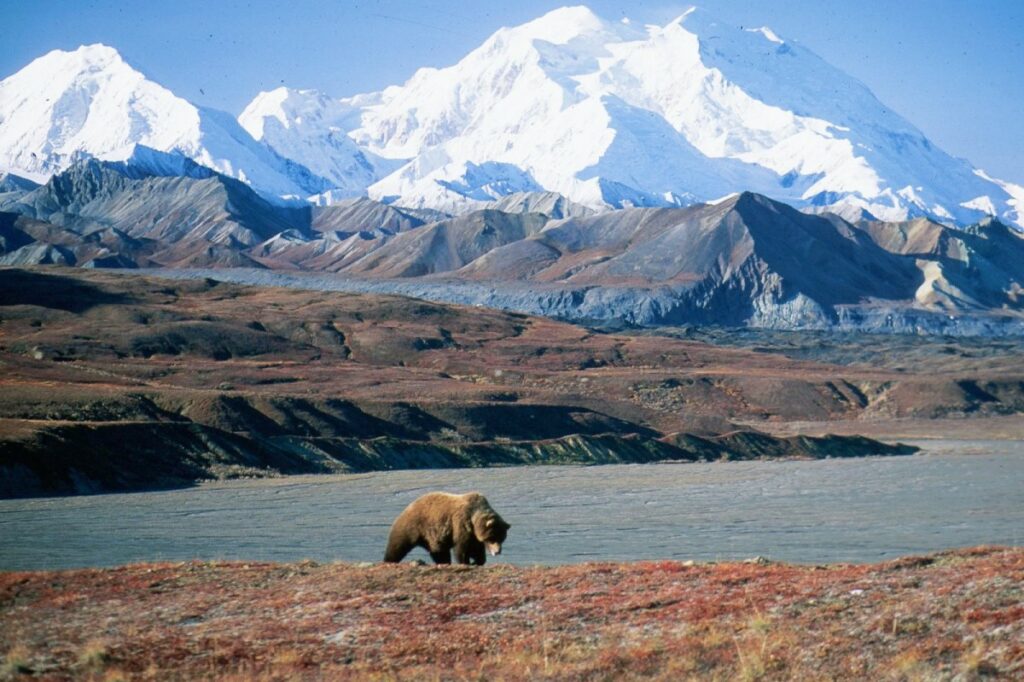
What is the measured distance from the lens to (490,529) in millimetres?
20453

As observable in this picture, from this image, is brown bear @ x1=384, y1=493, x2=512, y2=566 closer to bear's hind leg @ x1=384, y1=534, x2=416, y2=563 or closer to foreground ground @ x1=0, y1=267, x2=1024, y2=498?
bear's hind leg @ x1=384, y1=534, x2=416, y2=563

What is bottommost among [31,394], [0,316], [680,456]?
[680,456]

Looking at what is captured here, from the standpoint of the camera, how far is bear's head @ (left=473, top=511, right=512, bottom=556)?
803 inches

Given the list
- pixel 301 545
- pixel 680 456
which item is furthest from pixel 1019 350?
pixel 301 545

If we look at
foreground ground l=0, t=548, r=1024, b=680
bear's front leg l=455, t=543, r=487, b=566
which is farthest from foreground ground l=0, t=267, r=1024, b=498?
foreground ground l=0, t=548, r=1024, b=680

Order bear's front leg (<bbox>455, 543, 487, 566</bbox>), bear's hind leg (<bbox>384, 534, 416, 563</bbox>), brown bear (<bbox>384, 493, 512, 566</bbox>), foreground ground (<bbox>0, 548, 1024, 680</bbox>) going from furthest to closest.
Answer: bear's hind leg (<bbox>384, 534, 416, 563</bbox>) → bear's front leg (<bbox>455, 543, 487, 566</bbox>) → brown bear (<bbox>384, 493, 512, 566</bbox>) → foreground ground (<bbox>0, 548, 1024, 680</bbox>)

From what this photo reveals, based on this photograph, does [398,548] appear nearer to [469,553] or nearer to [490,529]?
[469,553]

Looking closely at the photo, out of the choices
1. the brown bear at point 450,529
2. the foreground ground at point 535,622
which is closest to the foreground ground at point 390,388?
the brown bear at point 450,529

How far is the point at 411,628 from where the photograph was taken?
16453 millimetres

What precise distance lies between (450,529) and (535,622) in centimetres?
490

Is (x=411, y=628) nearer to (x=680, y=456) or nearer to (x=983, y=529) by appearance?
(x=983, y=529)

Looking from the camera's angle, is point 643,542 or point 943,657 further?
point 643,542

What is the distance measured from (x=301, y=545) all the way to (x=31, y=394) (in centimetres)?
4128

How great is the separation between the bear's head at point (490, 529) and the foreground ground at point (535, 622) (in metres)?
0.45
